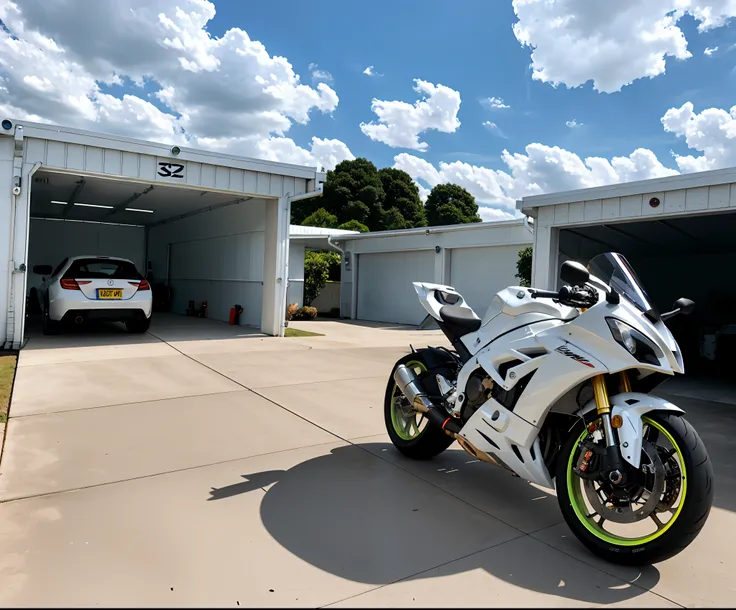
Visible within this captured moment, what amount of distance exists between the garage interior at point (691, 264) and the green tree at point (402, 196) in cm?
2699

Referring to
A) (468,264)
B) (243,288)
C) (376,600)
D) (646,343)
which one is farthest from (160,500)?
(468,264)

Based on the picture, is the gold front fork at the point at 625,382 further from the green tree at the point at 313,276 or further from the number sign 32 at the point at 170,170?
the green tree at the point at 313,276

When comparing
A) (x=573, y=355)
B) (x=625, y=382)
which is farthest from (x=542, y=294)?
(x=625, y=382)

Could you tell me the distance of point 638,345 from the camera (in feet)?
7.84

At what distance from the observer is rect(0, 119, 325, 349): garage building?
816 centimetres

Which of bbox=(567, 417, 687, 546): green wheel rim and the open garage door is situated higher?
the open garage door

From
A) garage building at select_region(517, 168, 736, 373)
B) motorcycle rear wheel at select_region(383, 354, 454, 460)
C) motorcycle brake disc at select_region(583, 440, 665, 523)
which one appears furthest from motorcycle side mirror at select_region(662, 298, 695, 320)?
motorcycle rear wheel at select_region(383, 354, 454, 460)

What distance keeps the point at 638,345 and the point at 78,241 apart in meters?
21.0

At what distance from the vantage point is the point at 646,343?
2.39 meters

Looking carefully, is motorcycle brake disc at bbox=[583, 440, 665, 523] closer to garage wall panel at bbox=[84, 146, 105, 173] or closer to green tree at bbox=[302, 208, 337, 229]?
garage wall panel at bbox=[84, 146, 105, 173]

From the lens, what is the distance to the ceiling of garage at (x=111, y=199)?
1165 centimetres

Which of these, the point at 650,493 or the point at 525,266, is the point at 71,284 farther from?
the point at 650,493

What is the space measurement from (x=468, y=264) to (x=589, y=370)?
12.3 meters

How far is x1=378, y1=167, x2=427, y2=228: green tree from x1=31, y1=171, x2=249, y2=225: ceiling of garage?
23755mm
